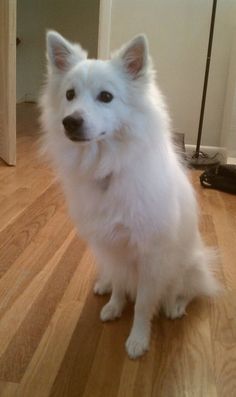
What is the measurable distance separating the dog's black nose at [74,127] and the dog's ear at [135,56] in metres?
0.26

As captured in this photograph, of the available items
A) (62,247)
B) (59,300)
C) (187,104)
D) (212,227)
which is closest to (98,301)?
(59,300)

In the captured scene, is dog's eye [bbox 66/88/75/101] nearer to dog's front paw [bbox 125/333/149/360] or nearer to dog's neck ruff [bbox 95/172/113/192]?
dog's neck ruff [bbox 95/172/113/192]

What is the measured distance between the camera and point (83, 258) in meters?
1.85

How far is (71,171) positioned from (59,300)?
58 centimetres

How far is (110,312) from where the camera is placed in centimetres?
143

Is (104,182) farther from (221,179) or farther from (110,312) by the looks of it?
(221,179)

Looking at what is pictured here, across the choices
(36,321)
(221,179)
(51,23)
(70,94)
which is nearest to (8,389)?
(36,321)

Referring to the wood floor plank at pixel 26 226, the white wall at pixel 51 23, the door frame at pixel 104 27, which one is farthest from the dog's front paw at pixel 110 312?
the white wall at pixel 51 23

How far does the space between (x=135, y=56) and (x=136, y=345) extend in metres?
0.96

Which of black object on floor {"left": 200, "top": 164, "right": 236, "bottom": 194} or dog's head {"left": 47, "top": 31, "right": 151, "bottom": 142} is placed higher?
dog's head {"left": 47, "top": 31, "right": 151, "bottom": 142}

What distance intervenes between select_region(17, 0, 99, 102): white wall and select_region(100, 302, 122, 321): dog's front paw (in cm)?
599

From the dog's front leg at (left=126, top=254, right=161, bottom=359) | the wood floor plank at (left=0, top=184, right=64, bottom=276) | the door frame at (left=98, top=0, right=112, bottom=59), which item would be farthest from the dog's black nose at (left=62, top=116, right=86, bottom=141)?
the door frame at (left=98, top=0, right=112, bottom=59)

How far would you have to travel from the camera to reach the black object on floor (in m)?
2.90

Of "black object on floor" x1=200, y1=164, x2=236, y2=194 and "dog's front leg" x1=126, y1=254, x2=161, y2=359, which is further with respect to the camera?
"black object on floor" x1=200, y1=164, x2=236, y2=194
